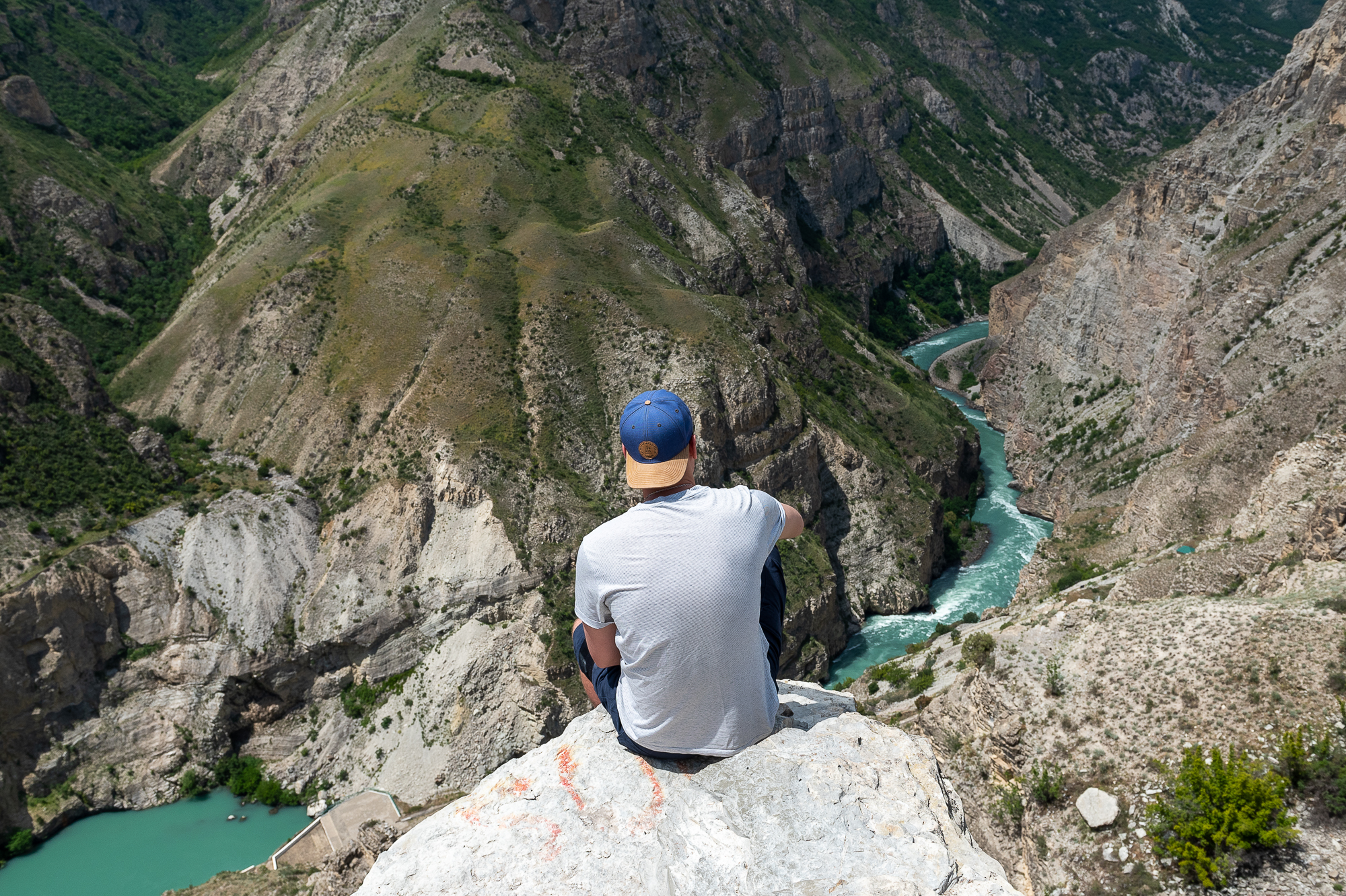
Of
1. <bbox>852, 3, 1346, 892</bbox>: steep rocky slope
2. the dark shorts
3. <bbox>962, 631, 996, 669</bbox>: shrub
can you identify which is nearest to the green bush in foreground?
<bbox>852, 3, 1346, 892</bbox>: steep rocky slope

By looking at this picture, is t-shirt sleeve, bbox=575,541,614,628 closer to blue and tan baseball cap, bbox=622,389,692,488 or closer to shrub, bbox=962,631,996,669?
blue and tan baseball cap, bbox=622,389,692,488

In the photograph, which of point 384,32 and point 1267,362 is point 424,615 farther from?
point 384,32

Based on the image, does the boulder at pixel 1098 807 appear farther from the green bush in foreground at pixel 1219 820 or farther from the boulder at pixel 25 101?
the boulder at pixel 25 101

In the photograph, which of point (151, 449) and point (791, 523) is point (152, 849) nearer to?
point (151, 449)

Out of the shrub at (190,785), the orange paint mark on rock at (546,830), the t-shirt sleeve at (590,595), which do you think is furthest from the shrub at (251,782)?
the t-shirt sleeve at (590,595)

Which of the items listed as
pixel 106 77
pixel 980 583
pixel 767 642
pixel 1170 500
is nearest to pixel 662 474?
pixel 767 642
